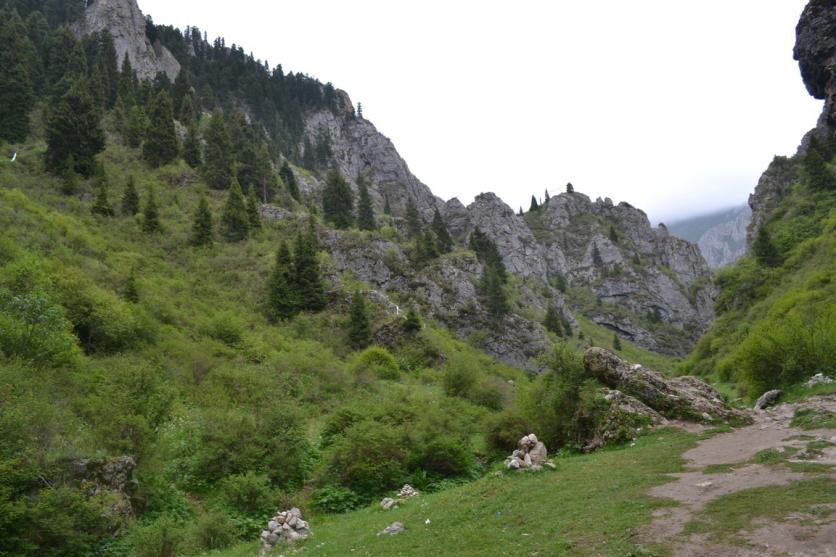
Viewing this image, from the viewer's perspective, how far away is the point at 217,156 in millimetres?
73000

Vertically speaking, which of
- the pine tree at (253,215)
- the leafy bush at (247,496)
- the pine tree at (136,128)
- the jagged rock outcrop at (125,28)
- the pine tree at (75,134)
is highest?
the jagged rock outcrop at (125,28)

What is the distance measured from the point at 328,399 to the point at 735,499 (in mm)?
28215

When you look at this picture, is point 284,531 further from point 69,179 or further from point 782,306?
point 69,179

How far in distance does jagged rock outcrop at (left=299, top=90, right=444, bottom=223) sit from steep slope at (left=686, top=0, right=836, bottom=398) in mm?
86225

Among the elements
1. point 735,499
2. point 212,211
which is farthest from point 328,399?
point 212,211

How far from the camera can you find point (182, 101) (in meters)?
88.9

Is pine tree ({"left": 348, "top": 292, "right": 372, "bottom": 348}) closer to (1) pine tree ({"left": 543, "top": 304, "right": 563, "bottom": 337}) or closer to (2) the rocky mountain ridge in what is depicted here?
(2) the rocky mountain ridge

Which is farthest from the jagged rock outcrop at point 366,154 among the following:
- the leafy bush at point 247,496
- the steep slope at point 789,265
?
the leafy bush at point 247,496

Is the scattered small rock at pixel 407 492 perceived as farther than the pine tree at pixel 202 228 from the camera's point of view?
No

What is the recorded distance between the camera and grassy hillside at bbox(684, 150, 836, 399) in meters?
28.1

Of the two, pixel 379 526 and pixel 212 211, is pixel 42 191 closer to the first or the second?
pixel 212 211

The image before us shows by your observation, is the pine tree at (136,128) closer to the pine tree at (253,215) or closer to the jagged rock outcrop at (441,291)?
the pine tree at (253,215)

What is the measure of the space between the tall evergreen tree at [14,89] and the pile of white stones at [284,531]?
6677cm

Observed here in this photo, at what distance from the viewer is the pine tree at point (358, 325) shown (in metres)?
50.9
